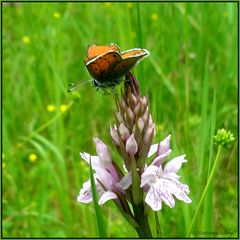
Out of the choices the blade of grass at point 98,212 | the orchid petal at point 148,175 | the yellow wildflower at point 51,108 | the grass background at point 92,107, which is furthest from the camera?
the yellow wildflower at point 51,108

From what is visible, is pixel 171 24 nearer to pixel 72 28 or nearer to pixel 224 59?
pixel 224 59

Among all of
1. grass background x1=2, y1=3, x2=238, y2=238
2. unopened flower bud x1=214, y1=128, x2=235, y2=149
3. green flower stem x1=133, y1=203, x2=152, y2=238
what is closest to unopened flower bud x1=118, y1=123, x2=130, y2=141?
green flower stem x1=133, y1=203, x2=152, y2=238

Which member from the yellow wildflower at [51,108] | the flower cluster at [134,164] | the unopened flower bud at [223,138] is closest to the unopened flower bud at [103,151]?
the flower cluster at [134,164]

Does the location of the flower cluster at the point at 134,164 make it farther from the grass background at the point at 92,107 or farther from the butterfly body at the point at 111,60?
the grass background at the point at 92,107

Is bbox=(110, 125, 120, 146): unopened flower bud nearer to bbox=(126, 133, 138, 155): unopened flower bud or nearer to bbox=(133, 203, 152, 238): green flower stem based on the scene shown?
bbox=(126, 133, 138, 155): unopened flower bud

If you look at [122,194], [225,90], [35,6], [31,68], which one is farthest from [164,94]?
[122,194]

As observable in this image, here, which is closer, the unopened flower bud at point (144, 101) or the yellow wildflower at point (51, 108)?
the unopened flower bud at point (144, 101)

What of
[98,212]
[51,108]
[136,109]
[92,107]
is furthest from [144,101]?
[92,107]
